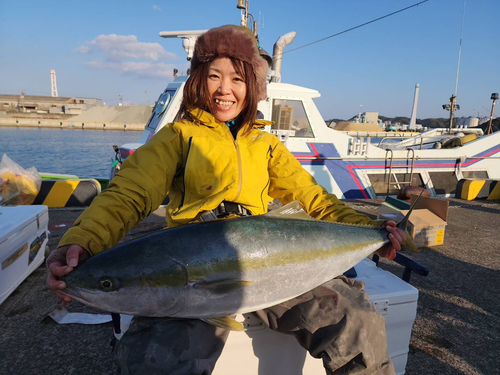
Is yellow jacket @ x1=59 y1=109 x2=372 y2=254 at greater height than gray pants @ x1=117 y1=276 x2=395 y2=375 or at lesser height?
greater

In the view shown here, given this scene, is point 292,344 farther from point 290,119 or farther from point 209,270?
point 290,119

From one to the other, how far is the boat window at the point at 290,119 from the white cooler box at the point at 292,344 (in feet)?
20.2

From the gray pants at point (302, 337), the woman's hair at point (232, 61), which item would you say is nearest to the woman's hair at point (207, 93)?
the woman's hair at point (232, 61)

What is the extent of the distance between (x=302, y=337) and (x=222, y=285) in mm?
628

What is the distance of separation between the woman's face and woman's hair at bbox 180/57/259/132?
3cm

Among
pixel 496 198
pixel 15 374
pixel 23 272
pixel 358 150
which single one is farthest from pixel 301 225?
pixel 496 198

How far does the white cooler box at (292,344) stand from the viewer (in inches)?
73.6

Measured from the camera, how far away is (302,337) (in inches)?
68.2

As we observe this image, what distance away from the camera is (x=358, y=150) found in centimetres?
853

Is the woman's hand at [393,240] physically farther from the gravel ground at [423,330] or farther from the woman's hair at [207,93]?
the woman's hair at [207,93]

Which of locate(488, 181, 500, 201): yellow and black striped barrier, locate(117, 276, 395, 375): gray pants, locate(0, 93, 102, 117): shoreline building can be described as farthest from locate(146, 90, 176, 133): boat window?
locate(0, 93, 102, 117): shoreline building

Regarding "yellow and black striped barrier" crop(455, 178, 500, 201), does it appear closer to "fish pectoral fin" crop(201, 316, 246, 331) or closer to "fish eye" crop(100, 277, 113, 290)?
"fish pectoral fin" crop(201, 316, 246, 331)

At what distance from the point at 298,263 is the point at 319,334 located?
40 centimetres

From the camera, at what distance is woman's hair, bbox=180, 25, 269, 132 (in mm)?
2213
